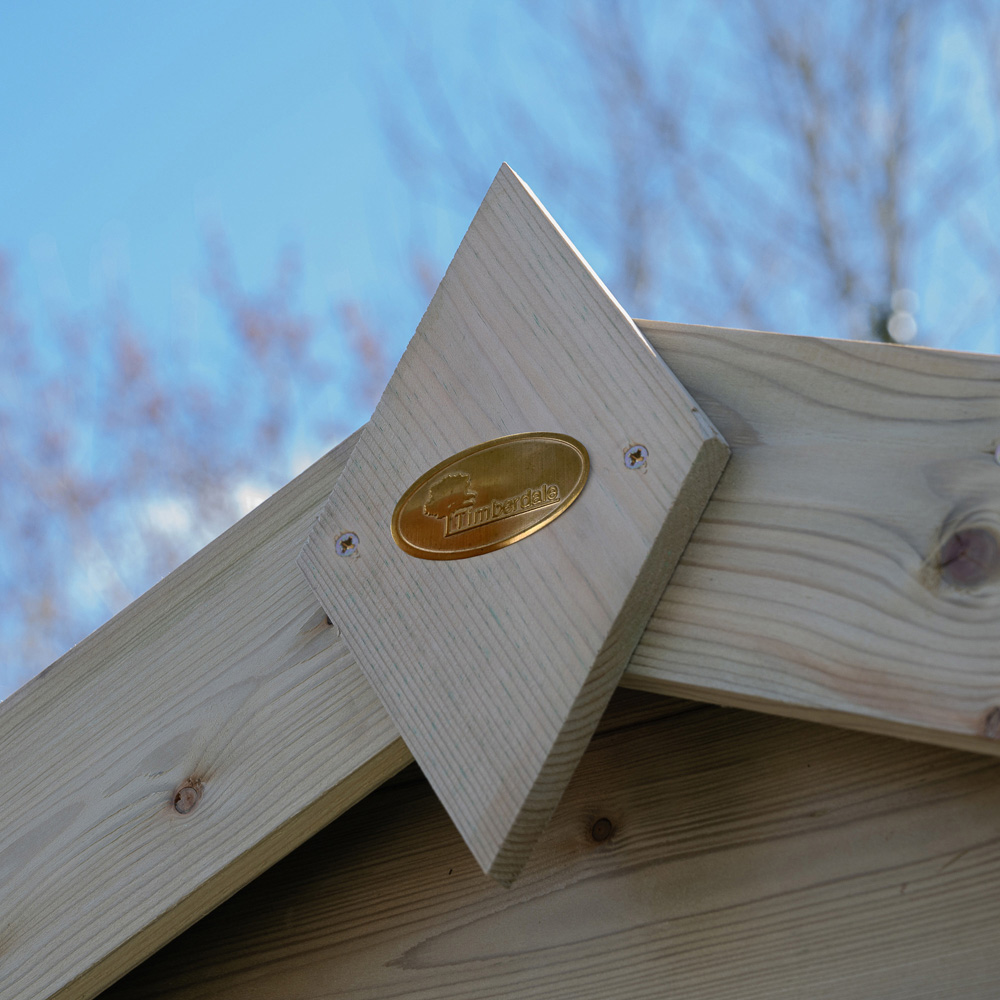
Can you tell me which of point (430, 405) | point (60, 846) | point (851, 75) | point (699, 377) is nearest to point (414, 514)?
point (430, 405)

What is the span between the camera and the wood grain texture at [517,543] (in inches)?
29.8

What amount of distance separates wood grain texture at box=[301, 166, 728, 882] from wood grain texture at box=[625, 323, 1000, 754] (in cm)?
4

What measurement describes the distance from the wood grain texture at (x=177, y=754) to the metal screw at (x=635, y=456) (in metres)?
0.32

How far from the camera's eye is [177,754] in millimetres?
984

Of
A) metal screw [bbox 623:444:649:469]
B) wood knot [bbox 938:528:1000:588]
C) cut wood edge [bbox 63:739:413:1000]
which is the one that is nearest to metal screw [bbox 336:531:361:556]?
cut wood edge [bbox 63:739:413:1000]

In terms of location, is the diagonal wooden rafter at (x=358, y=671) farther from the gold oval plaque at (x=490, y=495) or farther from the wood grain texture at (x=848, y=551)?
the gold oval plaque at (x=490, y=495)

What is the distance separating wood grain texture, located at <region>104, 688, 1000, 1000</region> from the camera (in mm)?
828

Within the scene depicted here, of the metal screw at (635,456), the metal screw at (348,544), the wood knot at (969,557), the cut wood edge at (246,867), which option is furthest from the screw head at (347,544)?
the wood knot at (969,557)

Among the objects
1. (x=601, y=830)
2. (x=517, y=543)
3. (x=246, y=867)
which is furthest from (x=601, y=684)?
(x=246, y=867)

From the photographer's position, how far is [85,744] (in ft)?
3.47

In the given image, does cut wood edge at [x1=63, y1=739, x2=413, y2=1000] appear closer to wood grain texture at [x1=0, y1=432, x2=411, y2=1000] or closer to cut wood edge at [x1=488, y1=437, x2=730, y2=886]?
wood grain texture at [x1=0, y1=432, x2=411, y2=1000]

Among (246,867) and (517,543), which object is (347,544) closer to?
(517,543)

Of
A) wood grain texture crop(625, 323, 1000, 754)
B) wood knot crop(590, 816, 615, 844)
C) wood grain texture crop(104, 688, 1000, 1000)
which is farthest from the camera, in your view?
wood knot crop(590, 816, 615, 844)

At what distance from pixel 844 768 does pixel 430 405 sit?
50 centimetres
